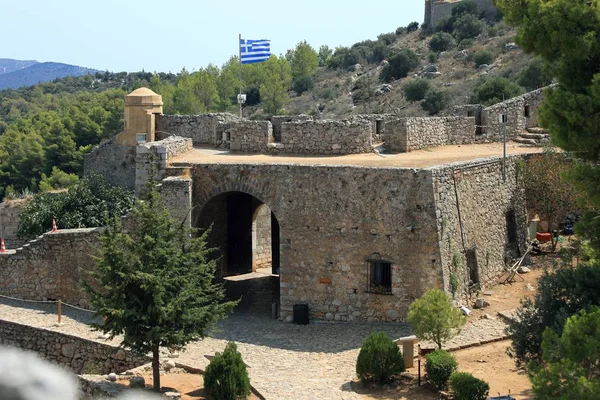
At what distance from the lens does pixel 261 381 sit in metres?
15.4

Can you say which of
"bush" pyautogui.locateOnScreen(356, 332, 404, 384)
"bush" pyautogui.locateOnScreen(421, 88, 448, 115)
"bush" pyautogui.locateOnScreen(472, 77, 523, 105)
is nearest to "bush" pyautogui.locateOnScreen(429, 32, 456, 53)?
"bush" pyautogui.locateOnScreen(421, 88, 448, 115)

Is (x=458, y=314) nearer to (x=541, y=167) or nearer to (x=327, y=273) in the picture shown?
(x=327, y=273)

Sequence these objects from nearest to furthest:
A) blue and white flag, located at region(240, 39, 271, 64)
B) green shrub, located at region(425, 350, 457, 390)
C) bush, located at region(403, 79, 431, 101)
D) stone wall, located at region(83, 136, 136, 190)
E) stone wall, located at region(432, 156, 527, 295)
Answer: green shrub, located at region(425, 350, 457, 390) → stone wall, located at region(432, 156, 527, 295) → stone wall, located at region(83, 136, 136, 190) → blue and white flag, located at region(240, 39, 271, 64) → bush, located at region(403, 79, 431, 101)

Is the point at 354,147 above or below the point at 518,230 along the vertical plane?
above

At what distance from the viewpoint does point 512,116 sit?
2695 cm

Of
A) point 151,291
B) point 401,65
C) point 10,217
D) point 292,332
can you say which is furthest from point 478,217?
point 401,65

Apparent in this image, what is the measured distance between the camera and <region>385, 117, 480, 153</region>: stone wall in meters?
23.3

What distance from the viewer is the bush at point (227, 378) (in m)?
14.2

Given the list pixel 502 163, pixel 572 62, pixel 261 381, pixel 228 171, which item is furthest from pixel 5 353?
pixel 502 163

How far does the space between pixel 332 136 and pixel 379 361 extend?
30.4 ft

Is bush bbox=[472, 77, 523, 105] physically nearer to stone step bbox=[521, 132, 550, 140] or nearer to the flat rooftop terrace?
stone step bbox=[521, 132, 550, 140]

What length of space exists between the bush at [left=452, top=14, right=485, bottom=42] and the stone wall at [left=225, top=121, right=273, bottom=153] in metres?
42.1

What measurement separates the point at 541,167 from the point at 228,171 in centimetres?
873

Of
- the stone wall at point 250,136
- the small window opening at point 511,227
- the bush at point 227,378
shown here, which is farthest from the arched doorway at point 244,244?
the bush at point 227,378
